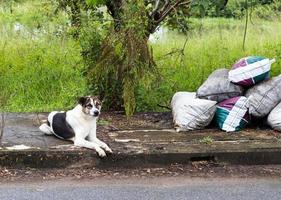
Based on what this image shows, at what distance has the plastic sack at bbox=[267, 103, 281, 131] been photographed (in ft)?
22.1

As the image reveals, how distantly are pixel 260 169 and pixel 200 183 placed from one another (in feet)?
2.93

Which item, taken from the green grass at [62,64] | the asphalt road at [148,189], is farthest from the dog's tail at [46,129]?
the green grass at [62,64]

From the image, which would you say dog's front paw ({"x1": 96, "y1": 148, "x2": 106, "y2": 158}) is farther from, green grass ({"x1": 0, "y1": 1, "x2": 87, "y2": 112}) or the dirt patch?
green grass ({"x1": 0, "y1": 1, "x2": 87, "y2": 112})

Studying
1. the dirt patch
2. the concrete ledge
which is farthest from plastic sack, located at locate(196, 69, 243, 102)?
the dirt patch

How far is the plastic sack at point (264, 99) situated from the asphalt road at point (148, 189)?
5.10 ft

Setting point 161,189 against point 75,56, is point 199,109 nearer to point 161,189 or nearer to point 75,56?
point 161,189

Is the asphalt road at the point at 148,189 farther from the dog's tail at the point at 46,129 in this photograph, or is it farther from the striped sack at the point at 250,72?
the striped sack at the point at 250,72

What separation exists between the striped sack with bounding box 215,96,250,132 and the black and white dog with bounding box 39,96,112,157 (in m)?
1.69

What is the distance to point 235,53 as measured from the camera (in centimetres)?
1134

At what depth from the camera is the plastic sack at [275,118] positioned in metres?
6.74

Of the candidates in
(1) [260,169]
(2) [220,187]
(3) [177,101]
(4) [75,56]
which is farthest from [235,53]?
(2) [220,187]

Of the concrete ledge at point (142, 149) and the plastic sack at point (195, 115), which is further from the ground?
the plastic sack at point (195, 115)

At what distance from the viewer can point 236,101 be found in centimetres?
682

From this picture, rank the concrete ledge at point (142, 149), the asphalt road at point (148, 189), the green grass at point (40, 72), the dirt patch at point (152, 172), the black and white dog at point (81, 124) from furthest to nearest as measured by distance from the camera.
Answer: the green grass at point (40, 72) → the black and white dog at point (81, 124) → the concrete ledge at point (142, 149) → the dirt patch at point (152, 172) → the asphalt road at point (148, 189)
